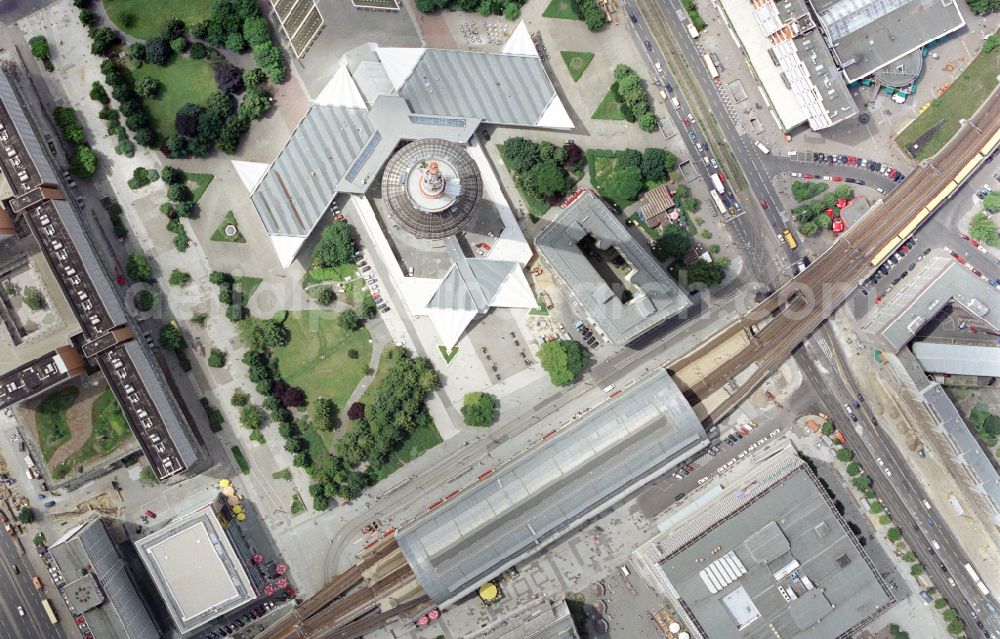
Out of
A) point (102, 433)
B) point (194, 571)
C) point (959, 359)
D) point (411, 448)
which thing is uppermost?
point (102, 433)

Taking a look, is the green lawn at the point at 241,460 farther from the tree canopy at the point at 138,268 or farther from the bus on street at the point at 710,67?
the bus on street at the point at 710,67

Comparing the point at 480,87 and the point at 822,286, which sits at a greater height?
the point at 480,87

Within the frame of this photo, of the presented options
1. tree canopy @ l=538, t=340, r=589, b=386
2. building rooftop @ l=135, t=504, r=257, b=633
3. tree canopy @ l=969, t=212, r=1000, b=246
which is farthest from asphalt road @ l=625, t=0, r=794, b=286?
building rooftop @ l=135, t=504, r=257, b=633

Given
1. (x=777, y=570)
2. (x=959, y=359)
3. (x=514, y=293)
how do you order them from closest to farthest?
(x=777, y=570), (x=514, y=293), (x=959, y=359)

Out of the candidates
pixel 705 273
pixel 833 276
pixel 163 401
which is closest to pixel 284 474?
pixel 163 401

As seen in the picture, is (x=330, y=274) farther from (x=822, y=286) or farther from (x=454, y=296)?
(x=822, y=286)

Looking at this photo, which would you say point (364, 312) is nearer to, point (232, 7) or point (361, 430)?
point (361, 430)

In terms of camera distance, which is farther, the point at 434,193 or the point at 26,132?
the point at 26,132
